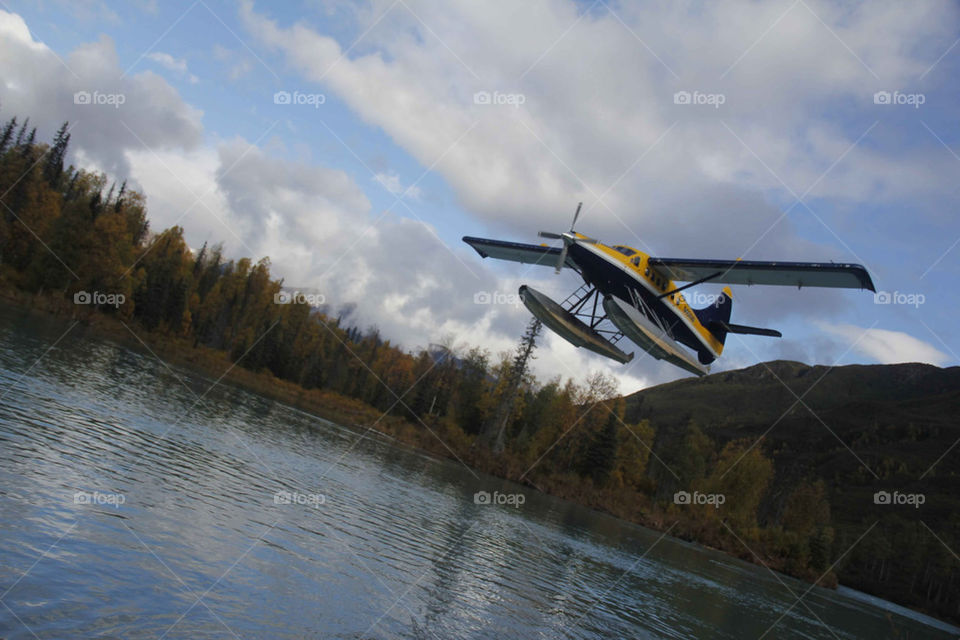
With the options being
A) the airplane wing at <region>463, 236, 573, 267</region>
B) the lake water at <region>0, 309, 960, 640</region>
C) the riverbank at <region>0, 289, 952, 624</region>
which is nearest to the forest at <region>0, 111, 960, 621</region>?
the riverbank at <region>0, 289, 952, 624</region>

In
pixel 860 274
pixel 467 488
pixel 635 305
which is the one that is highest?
pixel 860 274

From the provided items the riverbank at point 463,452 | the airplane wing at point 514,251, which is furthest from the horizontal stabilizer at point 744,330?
the riverbank at point 463,452

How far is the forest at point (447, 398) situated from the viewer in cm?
4928

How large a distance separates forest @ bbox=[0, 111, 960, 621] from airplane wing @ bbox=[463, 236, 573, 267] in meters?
27.9

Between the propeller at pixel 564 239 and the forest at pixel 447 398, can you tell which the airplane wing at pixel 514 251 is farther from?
the forest at pixel 447 398

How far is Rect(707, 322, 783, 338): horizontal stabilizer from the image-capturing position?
1881cm

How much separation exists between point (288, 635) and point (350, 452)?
22.2m

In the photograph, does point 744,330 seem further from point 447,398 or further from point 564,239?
point 447,398

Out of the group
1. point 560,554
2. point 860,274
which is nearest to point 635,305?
point 860,274

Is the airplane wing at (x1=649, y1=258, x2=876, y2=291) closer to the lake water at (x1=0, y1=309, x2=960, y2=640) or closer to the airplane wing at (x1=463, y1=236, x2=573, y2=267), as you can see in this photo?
the airplane wing at (x1=463, y1=236, x2=573, y2=267)

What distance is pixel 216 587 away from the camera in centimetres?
831

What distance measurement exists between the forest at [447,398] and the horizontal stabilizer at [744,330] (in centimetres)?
2860

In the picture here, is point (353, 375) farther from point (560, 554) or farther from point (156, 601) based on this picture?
point (156, 601)

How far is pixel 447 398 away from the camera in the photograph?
248 ft
